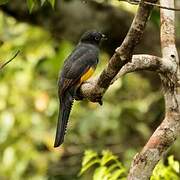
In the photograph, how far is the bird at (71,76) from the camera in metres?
3.79

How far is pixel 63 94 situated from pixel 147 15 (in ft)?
5.01

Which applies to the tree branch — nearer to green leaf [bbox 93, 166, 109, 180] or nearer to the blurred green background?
green leaf [bbox 93, 166, 109, 180]

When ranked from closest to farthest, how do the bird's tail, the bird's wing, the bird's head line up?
the bird's tail → the bird's wing → the bird's head

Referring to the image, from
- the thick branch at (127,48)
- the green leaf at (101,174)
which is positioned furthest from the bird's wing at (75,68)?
the thick branch at (127,48)

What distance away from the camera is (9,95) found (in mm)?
7664

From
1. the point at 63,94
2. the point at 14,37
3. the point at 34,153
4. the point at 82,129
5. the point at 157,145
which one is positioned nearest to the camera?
the point at 157,145

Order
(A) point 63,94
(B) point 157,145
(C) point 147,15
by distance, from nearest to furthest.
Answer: (C) point 147,15 < (B) point 157,145 < (A) point 63,94

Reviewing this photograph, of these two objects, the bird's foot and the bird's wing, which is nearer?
the bird's foot

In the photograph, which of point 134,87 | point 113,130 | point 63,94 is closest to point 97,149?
point 113,130

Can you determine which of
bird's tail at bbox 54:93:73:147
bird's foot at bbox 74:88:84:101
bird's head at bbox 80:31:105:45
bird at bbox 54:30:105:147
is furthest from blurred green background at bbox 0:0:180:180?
bird's foot at bbox 74:88:84:101

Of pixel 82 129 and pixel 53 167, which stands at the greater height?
pixel 82 129

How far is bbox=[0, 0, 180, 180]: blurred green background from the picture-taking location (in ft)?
22.4

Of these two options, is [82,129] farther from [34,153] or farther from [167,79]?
[167,79]

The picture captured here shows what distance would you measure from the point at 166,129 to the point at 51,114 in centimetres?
404
